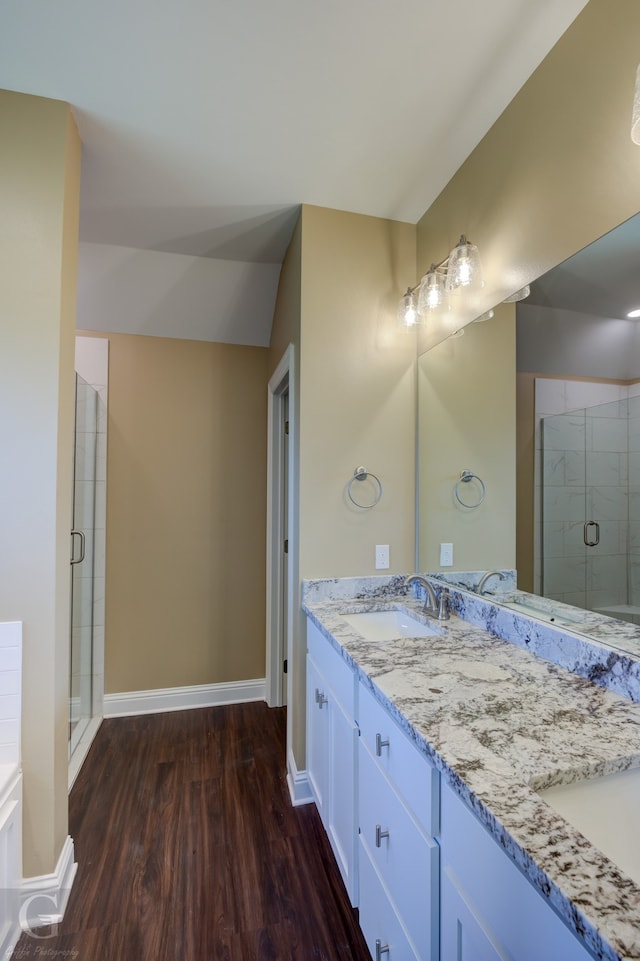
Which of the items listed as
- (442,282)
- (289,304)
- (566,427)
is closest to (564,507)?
(566,427)

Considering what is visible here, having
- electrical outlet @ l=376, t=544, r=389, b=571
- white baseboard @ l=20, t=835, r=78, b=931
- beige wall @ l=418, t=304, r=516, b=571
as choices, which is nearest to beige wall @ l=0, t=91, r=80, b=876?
white baseboard @ l=20, t=835, r=78, b=931

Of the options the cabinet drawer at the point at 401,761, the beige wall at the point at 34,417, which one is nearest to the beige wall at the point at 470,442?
the cabinet drawer at the point at 401,761

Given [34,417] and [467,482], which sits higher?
[34,417]

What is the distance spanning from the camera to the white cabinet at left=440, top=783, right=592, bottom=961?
582 millimetres

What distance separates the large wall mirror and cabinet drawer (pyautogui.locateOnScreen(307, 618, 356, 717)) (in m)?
0.64

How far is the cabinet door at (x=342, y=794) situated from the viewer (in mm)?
1321

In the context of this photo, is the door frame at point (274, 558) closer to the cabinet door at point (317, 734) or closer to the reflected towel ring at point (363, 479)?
the reflected towel ring at point (363, 479)

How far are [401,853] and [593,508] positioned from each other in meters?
0.99

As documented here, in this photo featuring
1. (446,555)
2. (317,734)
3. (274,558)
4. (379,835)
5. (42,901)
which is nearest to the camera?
(379,835)

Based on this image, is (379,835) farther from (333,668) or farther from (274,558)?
(274,558)

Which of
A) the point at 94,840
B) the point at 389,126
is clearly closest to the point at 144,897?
the point at 94,840

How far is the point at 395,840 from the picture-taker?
1024 millimetres

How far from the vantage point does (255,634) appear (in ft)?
9.51

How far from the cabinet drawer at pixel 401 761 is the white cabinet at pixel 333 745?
0.11m
